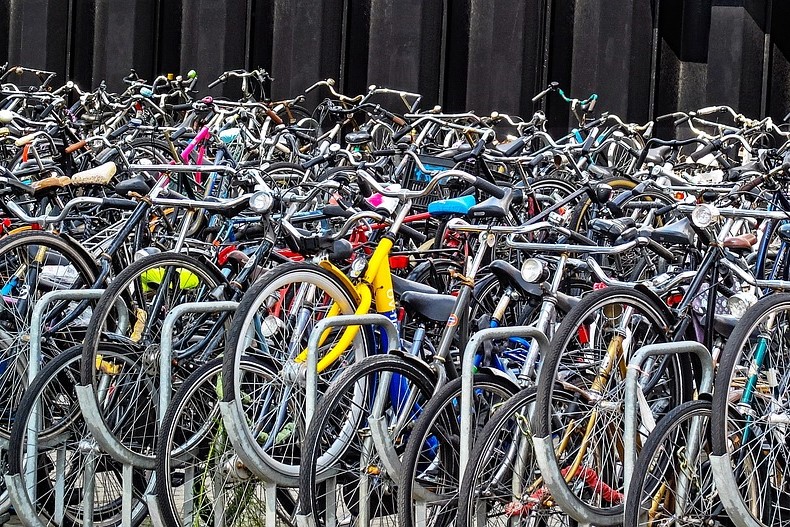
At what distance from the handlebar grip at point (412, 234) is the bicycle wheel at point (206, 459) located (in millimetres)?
1502

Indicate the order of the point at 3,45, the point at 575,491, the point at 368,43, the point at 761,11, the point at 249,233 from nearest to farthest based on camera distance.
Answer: the point at 575,491 < the point at 249,233 < the point at 761,11 < the point at 368,43 < the point at 3,45

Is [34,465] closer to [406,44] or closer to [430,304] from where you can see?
[430,304]

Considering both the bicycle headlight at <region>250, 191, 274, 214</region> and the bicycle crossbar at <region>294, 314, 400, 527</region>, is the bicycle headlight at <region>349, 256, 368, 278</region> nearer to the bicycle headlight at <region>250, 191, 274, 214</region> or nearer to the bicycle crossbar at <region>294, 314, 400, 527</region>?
the bicycle crossbar at <region>294, 314, 400, 527</region>

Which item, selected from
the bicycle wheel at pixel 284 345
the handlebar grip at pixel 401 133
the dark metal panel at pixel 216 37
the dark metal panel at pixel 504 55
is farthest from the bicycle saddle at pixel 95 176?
the dark metal panel at pixel 216 37

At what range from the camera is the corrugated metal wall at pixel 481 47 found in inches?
649

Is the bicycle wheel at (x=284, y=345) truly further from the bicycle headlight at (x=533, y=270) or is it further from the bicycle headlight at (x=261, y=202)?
the bicycle headlight at (x=533, y=270)

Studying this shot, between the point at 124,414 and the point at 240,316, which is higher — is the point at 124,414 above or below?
below

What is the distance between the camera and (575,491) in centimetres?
436

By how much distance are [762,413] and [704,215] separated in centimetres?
72

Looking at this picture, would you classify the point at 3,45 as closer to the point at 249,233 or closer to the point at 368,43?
the point at 368,43

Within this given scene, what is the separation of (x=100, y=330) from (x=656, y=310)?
6.34 ft

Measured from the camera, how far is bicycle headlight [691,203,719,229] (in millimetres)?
4680

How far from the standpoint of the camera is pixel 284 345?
193 inches

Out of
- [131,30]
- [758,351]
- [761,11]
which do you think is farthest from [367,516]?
[131,30]
